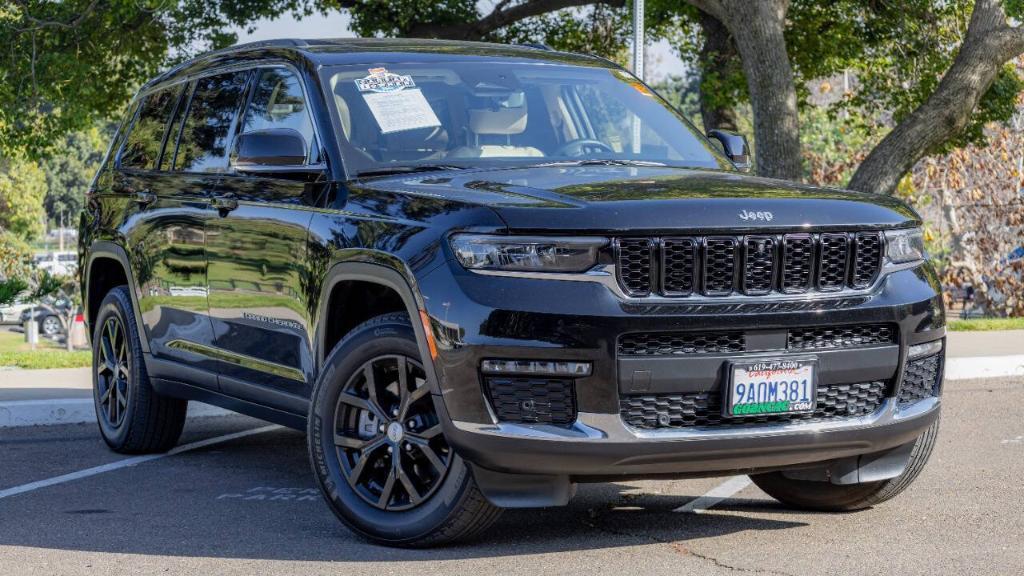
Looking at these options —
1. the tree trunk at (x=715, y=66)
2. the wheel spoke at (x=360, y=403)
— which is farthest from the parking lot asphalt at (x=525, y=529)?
the tree trunk at (x=715, y=66)

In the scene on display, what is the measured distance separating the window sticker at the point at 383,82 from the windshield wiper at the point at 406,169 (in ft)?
1.60

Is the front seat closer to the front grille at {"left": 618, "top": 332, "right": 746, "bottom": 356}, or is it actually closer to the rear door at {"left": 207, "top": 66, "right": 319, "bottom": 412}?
the rear door at {"left": 207, "top": 66, "right": 319, "bottom": 412}

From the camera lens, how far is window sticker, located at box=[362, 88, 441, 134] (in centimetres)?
632

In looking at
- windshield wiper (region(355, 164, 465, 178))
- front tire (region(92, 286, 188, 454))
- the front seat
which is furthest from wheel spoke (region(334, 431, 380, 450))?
front tire (region(92, 286, 188, 454))

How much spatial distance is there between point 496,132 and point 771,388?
76.6 inches

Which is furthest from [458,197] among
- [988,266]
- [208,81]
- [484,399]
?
[988,266]

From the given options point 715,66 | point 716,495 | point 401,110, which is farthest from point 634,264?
point 715,66

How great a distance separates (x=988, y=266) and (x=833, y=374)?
72.1 ft

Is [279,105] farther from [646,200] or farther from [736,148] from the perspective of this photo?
[646,200]

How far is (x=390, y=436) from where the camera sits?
548 cm

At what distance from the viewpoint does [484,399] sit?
4.98 meters

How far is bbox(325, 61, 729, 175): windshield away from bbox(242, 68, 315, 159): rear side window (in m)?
0.18

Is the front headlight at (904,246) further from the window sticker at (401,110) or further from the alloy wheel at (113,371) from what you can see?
the alloy wheel at (113,371)

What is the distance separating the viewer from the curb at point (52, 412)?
956 cm
